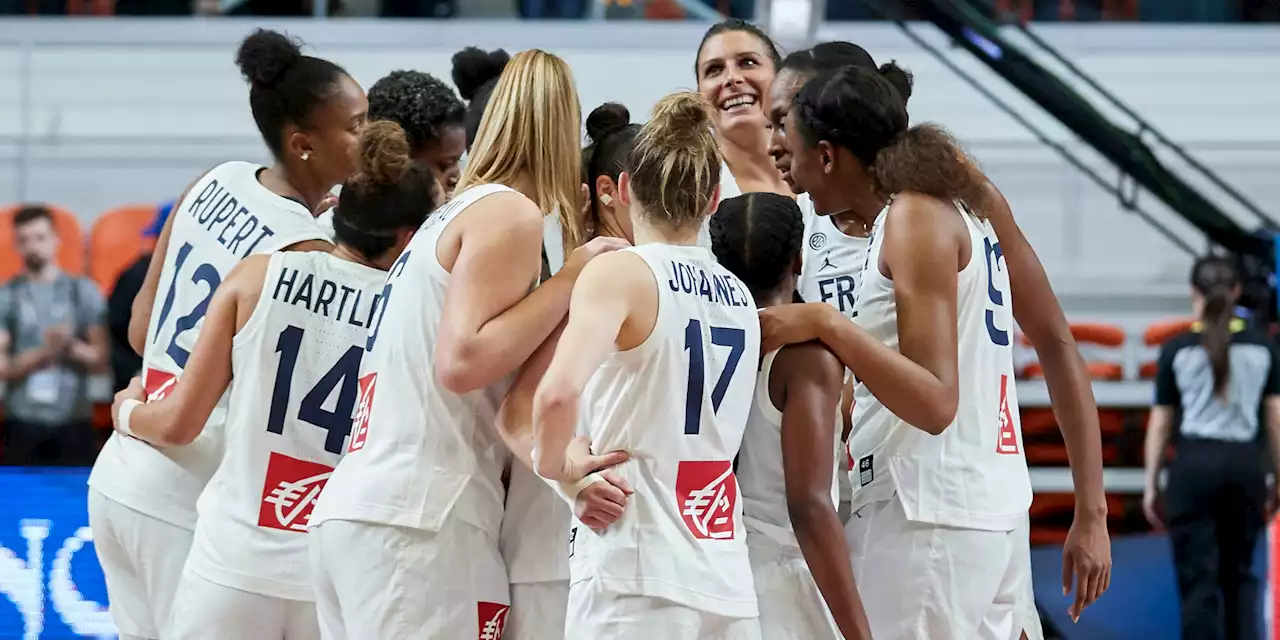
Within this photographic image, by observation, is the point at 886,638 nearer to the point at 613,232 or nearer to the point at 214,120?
the point at 613,232

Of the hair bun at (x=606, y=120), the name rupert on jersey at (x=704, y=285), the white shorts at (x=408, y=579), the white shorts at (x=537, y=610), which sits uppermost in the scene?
the hair bun at (x=606, y=120)

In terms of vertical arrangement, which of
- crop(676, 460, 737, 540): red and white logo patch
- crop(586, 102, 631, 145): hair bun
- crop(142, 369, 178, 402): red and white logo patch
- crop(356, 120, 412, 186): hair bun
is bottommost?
crop(142, 369, 178, 402): red and white logo patch

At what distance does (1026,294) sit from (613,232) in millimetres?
995

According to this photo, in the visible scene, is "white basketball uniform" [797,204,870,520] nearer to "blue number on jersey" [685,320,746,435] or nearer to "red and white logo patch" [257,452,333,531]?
"blue number on jersey" [685,320,746,435]

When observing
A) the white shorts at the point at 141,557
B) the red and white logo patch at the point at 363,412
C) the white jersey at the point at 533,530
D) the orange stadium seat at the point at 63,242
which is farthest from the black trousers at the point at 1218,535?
the orange stadium seat at the point at 63,242

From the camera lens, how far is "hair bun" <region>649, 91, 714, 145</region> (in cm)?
297

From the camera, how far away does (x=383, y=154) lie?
3350 millimetres

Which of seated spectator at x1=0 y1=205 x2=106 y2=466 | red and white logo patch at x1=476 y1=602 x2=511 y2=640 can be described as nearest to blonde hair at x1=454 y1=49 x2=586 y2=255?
red and white logo patch at x1=476 y1=602 x2=511 y2=640

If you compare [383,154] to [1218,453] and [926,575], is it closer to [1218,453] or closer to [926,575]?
[926,575]

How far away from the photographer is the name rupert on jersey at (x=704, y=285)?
286cm

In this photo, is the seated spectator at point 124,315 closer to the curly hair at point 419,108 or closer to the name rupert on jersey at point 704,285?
the curly hair at point 419,108

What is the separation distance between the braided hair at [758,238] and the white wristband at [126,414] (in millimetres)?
1571

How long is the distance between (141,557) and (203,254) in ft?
2.59

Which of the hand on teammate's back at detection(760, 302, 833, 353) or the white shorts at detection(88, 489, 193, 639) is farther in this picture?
the white shorts at detection(88, 489, 193, 639)
